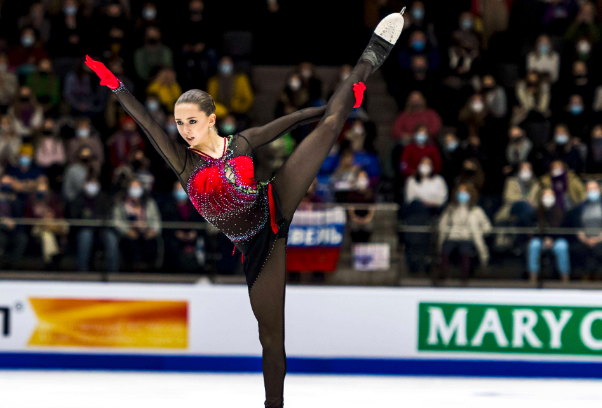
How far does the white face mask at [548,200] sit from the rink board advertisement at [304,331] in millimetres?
757

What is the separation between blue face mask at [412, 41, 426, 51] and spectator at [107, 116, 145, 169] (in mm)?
3509

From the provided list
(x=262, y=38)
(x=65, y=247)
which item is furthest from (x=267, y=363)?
(x=262, y=38)

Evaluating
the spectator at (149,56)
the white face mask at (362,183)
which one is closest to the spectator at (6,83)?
the spectator at (149,56)

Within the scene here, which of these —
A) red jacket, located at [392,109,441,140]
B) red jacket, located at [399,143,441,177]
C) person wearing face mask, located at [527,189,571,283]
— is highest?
red jacket, located at [392,109,441,140]

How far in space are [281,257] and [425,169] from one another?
432 cm

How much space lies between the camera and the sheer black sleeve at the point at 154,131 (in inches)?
143

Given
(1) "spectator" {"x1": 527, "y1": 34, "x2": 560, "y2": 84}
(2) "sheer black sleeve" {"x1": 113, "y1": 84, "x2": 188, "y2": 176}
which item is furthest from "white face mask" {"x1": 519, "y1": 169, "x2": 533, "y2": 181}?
(2) "sheer black sleeve" {"x1": 113, "y1": 84, "x2": 188, "y2": 176}

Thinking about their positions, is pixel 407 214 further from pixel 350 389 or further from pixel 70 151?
pixel 70 151

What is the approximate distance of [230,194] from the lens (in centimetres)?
376

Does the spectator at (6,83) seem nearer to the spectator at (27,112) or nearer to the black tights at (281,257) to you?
the spectator at (27,112)

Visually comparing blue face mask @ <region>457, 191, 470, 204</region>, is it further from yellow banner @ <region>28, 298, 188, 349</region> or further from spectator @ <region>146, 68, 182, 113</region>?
spectator @ <region>146, 68, 182, 113</region>

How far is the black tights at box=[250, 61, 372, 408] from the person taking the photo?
150 inches

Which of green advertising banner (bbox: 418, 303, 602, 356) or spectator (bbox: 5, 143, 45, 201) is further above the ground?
spectator (bbox: 5, 143, 45, 201)

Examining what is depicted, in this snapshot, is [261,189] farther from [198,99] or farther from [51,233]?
[51,233]
